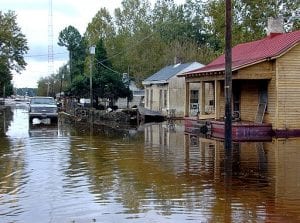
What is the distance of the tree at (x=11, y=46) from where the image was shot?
62.1m

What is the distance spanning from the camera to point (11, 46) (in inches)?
2520

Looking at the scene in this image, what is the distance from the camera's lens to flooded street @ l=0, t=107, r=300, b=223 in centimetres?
940

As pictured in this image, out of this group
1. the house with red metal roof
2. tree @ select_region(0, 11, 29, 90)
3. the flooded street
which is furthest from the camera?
tree @ select_region(0, 11, 29, 90)

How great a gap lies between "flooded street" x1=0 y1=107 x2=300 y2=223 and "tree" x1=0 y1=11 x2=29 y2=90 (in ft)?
142

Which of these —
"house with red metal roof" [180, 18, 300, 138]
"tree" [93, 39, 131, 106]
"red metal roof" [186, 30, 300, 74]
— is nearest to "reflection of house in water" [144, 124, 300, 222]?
"house with red metal roof" [180, 18, 300, 138]

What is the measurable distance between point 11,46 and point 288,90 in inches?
1739

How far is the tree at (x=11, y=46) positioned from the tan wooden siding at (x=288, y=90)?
41.4m

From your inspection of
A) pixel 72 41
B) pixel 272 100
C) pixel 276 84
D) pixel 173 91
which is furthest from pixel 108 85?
Result: pixel 72 41

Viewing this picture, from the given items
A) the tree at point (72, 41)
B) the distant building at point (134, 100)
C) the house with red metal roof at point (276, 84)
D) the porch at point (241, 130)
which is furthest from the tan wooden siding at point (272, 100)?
the tree at point (72, 41)

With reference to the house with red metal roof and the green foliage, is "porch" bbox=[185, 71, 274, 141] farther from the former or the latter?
the green foliage

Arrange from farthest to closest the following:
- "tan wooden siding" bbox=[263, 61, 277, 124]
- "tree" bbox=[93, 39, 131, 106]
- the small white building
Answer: "tree" bbox=[93, 39, 131, 106] < the small white building < "tan wooden siding" bbox=[263, 61, 277, 124]

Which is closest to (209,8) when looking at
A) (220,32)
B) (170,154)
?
(220,32)

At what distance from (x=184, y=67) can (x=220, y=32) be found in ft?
14.2

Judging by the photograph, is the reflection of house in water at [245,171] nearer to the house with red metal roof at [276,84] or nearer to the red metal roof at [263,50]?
the house with red metal roof at [276,84]
